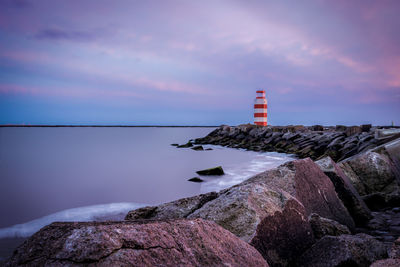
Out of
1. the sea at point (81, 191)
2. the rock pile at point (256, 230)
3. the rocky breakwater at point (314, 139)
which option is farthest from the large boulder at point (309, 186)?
the rocky breakwater at point (314, 139)

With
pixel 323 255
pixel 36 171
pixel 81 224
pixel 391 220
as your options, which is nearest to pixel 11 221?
pixel 81 224

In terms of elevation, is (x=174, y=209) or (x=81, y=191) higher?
(x=174, y=209)

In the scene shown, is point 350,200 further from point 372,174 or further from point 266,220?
point 266,220

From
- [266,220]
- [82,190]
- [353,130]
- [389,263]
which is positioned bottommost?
[82,190]

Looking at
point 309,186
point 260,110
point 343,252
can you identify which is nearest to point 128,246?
point 343,252

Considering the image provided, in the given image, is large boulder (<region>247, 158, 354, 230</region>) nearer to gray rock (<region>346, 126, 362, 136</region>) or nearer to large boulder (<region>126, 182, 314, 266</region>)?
large boulder (<region>126, 182, 314, 266</region>)

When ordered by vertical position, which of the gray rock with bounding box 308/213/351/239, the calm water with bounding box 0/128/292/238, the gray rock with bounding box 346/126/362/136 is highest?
the gray rock with bounding box 346/126/362/136

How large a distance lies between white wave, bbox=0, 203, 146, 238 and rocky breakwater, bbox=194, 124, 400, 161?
6.40 meters

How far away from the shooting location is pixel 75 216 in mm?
5910

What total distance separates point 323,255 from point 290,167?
1173 mm

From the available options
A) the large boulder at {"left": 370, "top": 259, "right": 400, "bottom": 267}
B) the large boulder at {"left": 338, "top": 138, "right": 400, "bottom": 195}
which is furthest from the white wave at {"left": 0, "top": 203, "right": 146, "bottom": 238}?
the large boulder at {"left": 370, "top": 259, "right": 400, "bottom": 267}

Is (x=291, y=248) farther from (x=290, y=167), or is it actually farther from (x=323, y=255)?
(x=290, y=167)

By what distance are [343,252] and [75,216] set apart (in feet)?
17.6

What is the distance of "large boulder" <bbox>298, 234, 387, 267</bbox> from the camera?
2.05 meters
